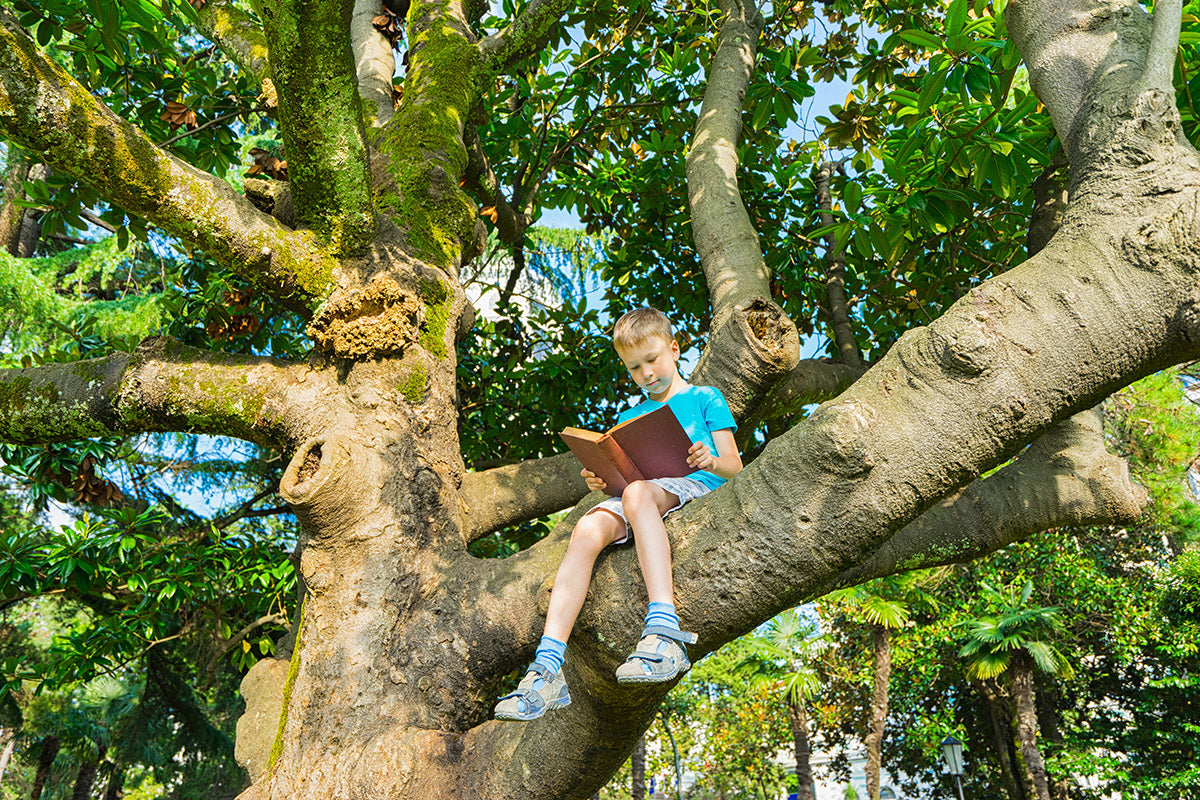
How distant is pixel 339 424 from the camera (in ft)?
8.87

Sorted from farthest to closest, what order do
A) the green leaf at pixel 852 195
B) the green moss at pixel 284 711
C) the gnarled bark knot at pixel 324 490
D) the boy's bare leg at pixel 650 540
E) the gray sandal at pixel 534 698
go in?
the green leaf at pixel 852 195 → the gnarled bark knot at pixel 324 490 → the green moss at pixel 284 711 → the gray sandal at pixel 534 698 → the boy's bare leg at pixel 650 540

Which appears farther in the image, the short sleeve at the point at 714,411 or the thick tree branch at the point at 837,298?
the thick tree branch at the point at 837,298

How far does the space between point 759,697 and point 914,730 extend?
3.99 meters

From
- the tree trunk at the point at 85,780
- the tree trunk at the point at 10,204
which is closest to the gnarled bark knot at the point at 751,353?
the tree trunk at the point at 10,204

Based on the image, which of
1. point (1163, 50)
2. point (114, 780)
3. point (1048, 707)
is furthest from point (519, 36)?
point (1048, 707)

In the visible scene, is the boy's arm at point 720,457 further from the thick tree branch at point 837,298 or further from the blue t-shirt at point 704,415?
the thick tree branch at point 837,298

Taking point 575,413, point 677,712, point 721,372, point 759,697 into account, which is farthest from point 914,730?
point 721,372


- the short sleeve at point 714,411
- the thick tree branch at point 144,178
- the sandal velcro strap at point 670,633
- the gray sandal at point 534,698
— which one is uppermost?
the thick tree branch at point 144,178

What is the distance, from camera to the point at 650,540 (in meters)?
1.83

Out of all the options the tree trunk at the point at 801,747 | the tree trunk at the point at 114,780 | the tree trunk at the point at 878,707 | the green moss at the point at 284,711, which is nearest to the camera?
the green moss at the point at 284,711

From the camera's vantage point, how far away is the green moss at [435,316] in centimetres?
307

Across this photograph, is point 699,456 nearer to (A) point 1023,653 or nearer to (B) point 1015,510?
(B) point 1015,510

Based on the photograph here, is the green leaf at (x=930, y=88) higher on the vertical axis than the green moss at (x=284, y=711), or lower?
higher

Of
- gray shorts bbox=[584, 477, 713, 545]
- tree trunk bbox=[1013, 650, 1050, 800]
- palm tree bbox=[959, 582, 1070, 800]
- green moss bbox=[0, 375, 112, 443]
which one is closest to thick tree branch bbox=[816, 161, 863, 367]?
gray shorts bbox=[584, 477, 713, 545]
